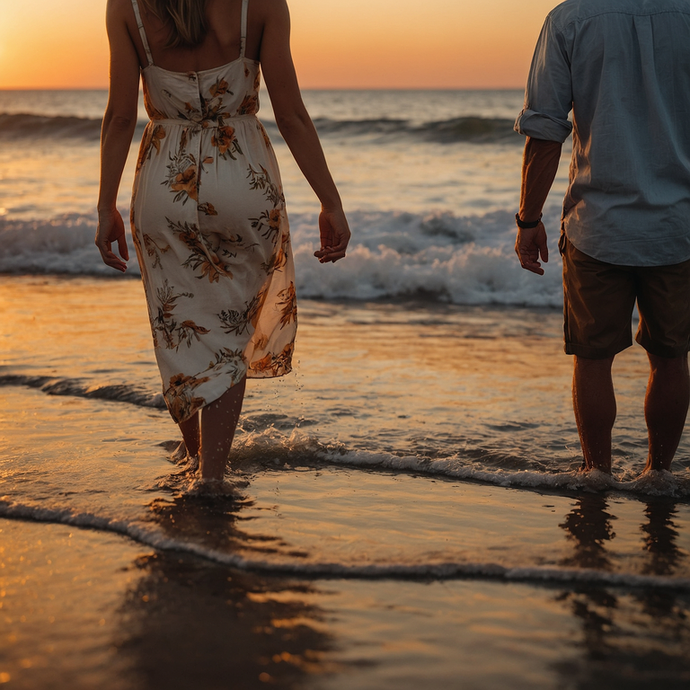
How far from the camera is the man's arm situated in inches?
105

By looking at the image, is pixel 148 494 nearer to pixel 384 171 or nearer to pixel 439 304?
pixel 439 304

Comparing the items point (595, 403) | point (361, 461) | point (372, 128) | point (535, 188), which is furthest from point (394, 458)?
point (372, 128)

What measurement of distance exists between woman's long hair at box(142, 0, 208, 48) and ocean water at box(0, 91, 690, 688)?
4.49 feet

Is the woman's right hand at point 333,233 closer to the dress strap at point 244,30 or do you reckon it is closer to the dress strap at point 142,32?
the dress strap at point 244,30

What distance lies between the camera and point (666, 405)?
287 centimetres

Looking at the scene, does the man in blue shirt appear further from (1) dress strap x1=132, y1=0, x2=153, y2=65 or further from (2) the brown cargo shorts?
(1) dress strap x1=132, y1=0, x2=153, y2=65

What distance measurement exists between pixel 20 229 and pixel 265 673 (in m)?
9.55

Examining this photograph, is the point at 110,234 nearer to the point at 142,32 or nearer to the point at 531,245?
the point at 142,32

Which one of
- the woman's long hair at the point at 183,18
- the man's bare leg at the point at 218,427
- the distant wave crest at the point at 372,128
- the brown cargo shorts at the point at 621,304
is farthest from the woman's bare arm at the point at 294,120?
the distant wave crest at the point at 372,128

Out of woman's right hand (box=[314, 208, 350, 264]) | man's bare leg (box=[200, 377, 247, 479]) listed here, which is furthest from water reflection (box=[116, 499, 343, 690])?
woman's right hand (box=[314, 208, 350, 264])

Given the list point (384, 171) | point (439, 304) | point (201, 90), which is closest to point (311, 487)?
point (201, 90)

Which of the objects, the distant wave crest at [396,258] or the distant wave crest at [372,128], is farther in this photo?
the distant wave crest at [372,128]

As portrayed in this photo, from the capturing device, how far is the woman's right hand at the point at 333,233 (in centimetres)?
260

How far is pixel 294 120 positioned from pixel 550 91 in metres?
0.79
